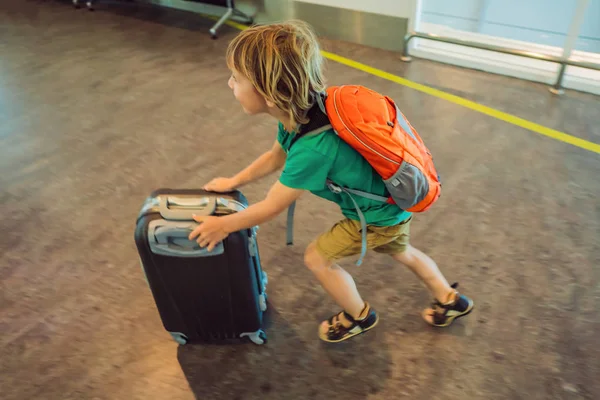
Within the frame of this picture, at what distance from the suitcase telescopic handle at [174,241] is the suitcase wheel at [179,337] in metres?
0.50

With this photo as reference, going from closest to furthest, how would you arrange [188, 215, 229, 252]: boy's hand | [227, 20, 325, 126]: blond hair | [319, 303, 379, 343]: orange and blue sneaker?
1. [227, 20, 325, 126]: blond hair
2. [188, 215, 229, 252]: boy's hand
3. [319, 303, 379, 343]: orange and blue sneaker

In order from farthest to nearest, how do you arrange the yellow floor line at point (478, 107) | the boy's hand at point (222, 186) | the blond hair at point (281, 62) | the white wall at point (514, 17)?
the white wall at point (514, 17) < the yellow floor line at point (478, 107) < the boy's hand at point (222, 186) < the blond hair at point (281, 62)

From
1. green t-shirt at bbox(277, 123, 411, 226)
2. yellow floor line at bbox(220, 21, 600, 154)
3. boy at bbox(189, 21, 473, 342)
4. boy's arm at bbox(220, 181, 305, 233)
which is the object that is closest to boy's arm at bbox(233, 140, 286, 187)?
boy at bbox(189, 21, 473, 342)

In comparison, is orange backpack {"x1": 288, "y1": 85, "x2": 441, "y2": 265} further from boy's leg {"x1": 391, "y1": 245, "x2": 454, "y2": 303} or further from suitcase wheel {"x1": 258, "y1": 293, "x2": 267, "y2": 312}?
suitcase wheel {"x1": 258, "y1": 293, "x2": 267, "y2": 312}

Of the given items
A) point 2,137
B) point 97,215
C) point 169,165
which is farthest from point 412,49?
point 2,137

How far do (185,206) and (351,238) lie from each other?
0.56 meters

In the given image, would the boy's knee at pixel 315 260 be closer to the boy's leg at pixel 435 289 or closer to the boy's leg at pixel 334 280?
the boy's leg at pixel 334 280

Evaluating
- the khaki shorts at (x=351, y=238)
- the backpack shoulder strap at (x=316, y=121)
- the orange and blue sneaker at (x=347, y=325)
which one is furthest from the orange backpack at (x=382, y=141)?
the orange and blue sneaker at (x=347, y=325)

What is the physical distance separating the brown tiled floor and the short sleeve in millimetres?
801

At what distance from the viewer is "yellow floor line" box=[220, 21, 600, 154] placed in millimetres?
2824

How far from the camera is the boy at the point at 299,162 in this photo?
1.23m

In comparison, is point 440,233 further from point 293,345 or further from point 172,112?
point 172,112

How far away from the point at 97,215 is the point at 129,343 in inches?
35.9

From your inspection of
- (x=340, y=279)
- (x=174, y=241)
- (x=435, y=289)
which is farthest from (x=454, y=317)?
(x=174, y=241)
